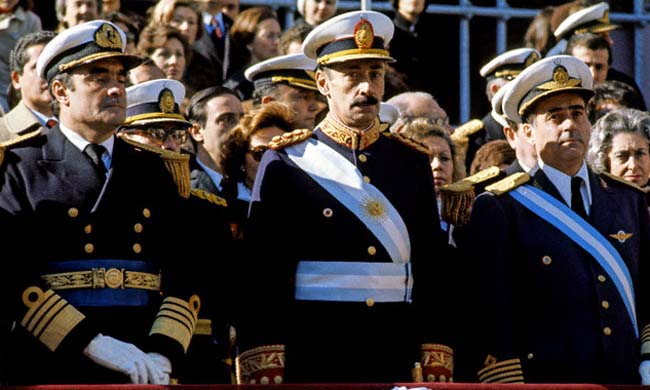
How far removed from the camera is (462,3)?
47.7ft

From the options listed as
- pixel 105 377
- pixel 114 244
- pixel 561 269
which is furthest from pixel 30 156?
pixel 561 269

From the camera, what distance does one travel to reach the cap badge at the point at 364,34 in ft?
24.8

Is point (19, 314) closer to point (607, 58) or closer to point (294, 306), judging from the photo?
point (294, 306)

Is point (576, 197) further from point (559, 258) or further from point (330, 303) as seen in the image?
point (330, 303)

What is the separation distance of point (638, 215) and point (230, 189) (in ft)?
7.13

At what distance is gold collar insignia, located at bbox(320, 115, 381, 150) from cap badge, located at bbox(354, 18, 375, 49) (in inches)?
13.7

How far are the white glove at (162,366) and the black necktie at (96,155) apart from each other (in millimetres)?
833

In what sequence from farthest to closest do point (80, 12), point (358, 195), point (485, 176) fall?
point (80, 12) → point (485, 176) → point (358, 195)

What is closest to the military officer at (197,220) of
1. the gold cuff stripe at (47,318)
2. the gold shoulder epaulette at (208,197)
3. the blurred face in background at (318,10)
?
the gold shoulder epaulette at (208,197)

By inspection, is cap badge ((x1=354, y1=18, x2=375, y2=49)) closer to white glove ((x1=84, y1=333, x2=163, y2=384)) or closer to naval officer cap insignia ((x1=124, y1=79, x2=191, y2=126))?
naval officer cap insignia ((x1=124, y1=79, x2=191, y2=126))

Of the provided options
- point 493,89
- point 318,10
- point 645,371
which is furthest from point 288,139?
point 318,10

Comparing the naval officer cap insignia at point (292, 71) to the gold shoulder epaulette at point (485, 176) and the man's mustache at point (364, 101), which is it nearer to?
the gold shoulder epaulette at point (485, 176)

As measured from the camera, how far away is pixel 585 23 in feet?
38.9

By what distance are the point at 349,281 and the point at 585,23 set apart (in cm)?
509
